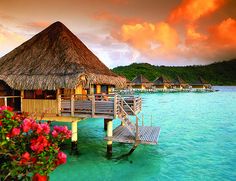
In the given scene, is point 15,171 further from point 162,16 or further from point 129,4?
point 162,16

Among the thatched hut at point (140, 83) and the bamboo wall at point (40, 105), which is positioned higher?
the thatched hut at point (140, 83)

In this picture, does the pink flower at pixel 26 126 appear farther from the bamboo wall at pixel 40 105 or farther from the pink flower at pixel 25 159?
the bamboo wall at pixel 40 105

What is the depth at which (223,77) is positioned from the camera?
178625 mm

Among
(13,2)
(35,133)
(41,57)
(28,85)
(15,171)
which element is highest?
(13,2)

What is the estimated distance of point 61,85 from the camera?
11.1 metres

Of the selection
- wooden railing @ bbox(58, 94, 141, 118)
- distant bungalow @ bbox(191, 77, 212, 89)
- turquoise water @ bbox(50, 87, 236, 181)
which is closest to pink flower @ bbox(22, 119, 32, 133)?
turquoise water @ bbox(50, 87, 236, 181)

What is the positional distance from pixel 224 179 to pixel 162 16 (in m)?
13.7

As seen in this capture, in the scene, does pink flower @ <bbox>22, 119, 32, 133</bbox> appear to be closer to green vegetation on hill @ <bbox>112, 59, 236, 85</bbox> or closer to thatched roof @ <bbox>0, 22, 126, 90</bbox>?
thatched roof @ <bbox>0, 22, 126, 90</bbox>

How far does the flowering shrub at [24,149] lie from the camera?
11.9 ft

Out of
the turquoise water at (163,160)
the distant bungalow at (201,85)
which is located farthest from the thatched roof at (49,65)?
the distant bungalow at (201,85)

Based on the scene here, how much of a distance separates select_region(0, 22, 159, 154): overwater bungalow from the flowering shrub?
22.3 feet

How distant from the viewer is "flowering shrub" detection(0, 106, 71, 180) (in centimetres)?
364

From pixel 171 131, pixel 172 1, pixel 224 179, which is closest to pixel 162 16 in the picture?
pixel 172 1

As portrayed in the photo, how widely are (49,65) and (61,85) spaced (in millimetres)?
1957
